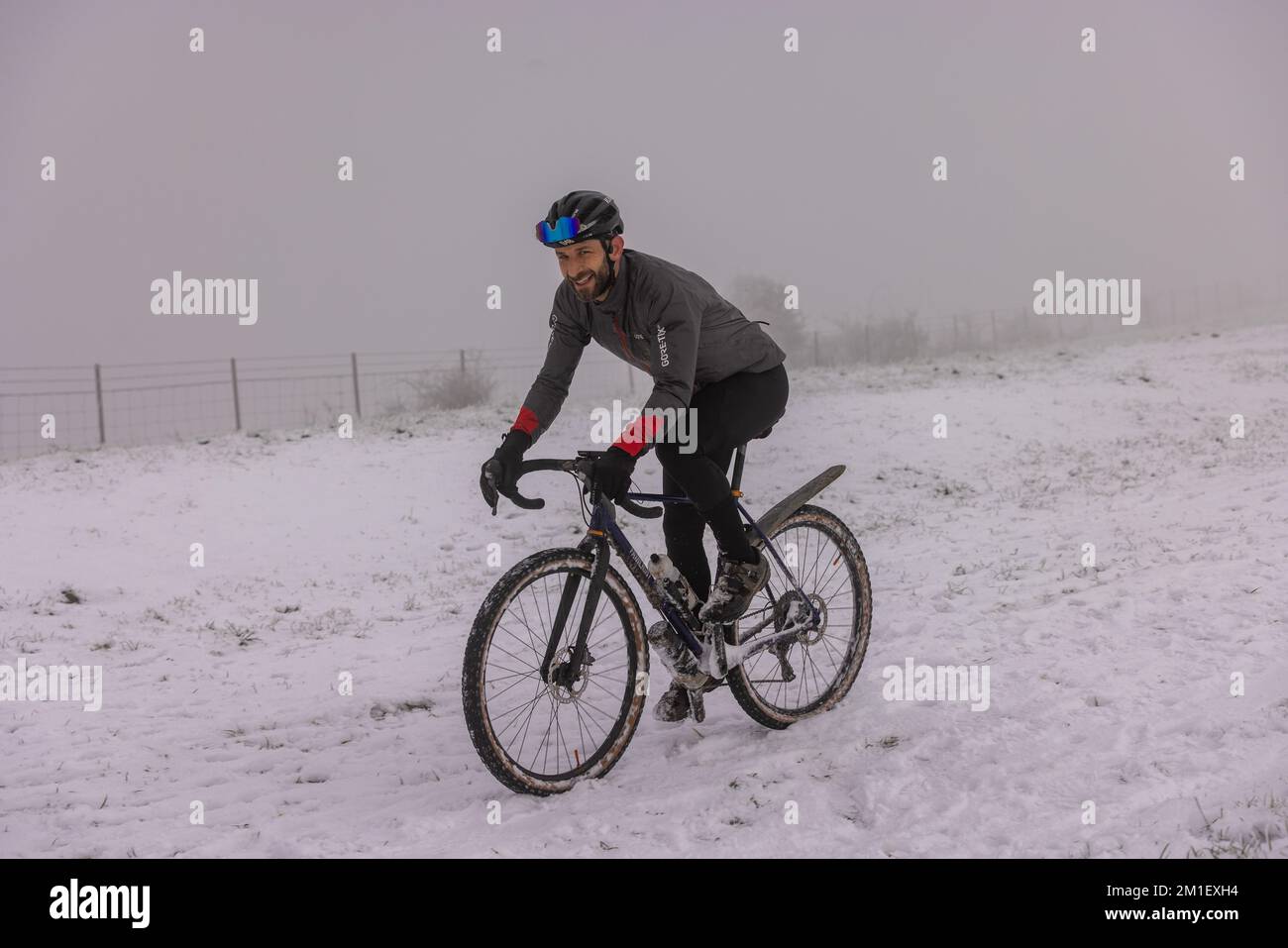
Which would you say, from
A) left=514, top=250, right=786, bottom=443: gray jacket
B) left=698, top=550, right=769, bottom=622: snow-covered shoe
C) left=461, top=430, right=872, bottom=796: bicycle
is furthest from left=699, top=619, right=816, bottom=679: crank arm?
Answer: left=514, top=250, right=786, bottom=443: gray jacket

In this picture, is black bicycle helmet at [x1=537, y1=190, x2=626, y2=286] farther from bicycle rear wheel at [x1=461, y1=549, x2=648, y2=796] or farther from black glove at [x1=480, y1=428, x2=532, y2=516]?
bicycle rear wheel at [x1=461, y1=549, x2=648, y2=796]

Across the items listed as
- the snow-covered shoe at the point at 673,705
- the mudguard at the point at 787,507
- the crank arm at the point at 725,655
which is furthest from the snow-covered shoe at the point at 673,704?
the mudguard at the point at 787,507

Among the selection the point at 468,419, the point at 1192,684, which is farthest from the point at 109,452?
the point at 1192,684

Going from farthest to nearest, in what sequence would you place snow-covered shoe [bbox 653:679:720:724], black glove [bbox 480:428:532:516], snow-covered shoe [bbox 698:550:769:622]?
snow-covered shoe [bbox 653:679:720:724] → snow-covered shoe [bbox 698:550:769:622] → black glove [bbox 480:428:532:516]

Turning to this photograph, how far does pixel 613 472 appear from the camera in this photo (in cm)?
379

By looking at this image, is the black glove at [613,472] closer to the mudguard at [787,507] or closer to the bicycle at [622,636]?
the bicycle at [622,636]

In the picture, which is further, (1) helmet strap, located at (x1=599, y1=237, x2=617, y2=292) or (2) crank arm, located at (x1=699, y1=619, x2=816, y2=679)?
(2) crank arm, located at (x1=699, y1=619, x2=816, y2=679)

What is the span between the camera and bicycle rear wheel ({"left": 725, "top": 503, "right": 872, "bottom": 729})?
4914 millimetres

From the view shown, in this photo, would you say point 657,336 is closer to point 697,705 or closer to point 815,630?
point 697,705

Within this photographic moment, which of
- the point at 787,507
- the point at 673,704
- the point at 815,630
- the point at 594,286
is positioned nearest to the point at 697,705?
the point at 673,704

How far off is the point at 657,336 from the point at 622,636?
138cm

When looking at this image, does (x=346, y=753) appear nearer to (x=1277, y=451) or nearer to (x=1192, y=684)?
(x=1192, y=684)

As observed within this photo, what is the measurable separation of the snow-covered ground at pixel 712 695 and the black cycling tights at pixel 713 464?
3.25 feet
